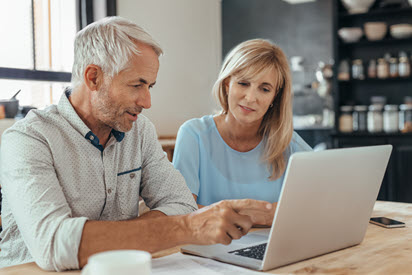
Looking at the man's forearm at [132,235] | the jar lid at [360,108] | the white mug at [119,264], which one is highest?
the white mug at [119,264]

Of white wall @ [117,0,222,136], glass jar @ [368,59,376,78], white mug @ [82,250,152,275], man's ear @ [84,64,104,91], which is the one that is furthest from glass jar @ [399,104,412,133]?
white mug @ [82,250,152,275]

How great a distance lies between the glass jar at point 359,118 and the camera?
4305mm

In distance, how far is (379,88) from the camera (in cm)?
449

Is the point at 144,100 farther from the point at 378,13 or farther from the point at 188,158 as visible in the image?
the point at 378,13

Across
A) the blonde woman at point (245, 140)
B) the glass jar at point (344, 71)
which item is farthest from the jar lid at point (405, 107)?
the blonde woman at point (245, 140)

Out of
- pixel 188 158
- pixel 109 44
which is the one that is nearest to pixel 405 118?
pixel 188 158

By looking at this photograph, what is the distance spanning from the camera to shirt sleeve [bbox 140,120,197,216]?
1.42 m

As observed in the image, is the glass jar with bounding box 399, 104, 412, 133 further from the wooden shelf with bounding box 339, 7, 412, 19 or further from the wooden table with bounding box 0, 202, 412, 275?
the wooden table with bounding box 0, 202, 412, 275

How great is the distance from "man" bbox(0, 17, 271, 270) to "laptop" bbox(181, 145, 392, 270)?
0.07 meters

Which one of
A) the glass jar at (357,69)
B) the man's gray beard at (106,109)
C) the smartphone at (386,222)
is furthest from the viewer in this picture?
the glass jar at (357,69)

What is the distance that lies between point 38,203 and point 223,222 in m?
0.42

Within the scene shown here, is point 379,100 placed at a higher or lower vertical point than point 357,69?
lower

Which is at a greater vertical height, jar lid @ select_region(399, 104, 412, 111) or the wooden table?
jar lid @ select_region(399, 104, 412, 111)

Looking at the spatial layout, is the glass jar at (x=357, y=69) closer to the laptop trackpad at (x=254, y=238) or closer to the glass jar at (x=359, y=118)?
the glass jar at (x=359, y=118)
